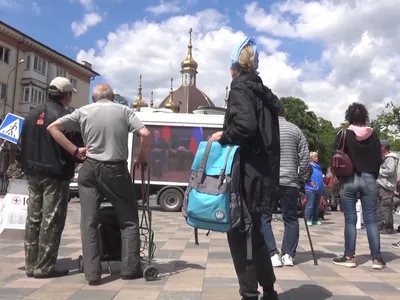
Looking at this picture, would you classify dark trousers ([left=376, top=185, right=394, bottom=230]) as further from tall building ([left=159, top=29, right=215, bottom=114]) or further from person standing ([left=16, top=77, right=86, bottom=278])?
tall building ([left=159, top=29, right=215, bottom=114])

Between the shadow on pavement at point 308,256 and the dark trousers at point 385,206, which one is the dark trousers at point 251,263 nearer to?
the shadow on pavement at point 308,256

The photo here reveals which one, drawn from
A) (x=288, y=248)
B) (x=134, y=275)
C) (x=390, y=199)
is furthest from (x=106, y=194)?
(x=390, y=199)

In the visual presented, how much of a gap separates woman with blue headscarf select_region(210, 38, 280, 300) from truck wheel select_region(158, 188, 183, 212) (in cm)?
1131

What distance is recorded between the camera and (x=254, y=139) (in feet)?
10.7

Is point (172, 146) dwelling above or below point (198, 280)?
above

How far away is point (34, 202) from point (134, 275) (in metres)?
1.23

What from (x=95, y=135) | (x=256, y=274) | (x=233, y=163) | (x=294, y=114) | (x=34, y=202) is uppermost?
(x=294, y=114)

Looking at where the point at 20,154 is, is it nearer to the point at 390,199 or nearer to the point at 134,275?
the point at 134,275

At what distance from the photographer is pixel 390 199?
376 inches

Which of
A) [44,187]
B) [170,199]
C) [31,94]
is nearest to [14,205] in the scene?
[44,187]

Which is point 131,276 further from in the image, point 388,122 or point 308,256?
point 388,122

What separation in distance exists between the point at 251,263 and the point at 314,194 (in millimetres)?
8419

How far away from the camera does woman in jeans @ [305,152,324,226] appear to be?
37.3ft

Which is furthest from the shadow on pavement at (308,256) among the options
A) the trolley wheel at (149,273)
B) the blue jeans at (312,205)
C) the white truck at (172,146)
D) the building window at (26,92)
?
the building window at (26,92)
